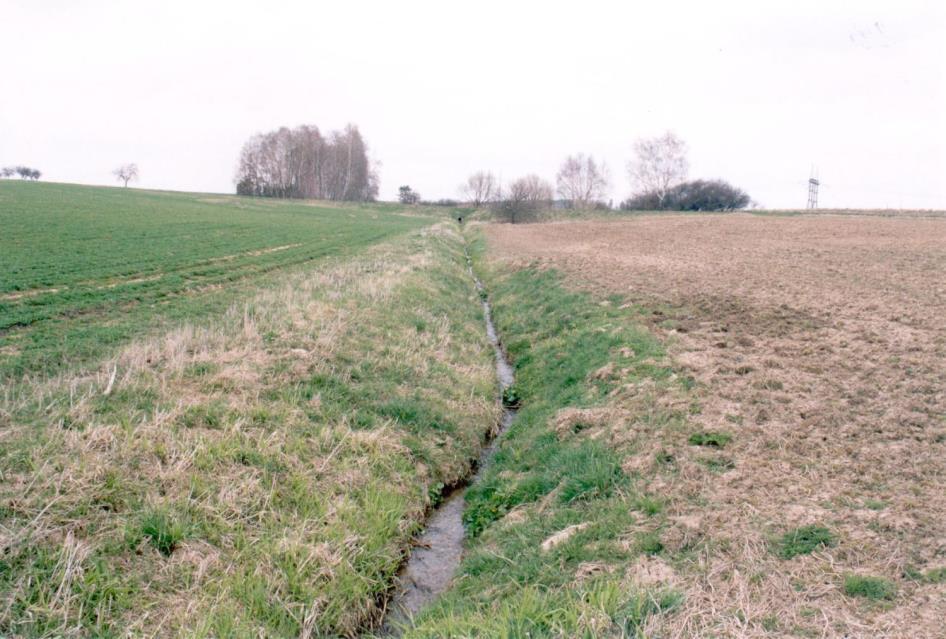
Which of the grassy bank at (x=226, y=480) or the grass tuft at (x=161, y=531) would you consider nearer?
the grassy bank at (x=226, y=480)

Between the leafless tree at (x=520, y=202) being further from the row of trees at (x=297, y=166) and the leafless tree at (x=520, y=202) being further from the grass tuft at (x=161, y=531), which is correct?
the grass tuft at (x=161, y=531)

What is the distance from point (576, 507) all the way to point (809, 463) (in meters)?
2.52

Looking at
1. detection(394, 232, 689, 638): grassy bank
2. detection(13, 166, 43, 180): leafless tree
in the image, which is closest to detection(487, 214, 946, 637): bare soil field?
detection(394, 232, 689, 638): grassy bank

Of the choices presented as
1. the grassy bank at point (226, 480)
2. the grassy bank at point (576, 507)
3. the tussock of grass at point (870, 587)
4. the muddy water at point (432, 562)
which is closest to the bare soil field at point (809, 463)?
the tussock of grass at point (870, 587)

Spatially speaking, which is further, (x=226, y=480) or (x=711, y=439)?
(x=711, y=439)

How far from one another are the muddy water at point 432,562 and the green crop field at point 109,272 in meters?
7.28

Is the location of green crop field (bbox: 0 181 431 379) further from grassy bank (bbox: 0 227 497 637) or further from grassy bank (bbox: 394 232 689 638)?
grassy bank (bbox: 394 232 689 638)

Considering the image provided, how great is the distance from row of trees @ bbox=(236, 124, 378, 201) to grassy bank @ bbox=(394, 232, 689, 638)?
349ft

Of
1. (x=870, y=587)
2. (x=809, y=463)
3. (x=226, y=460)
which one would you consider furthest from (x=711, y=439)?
(x=226, y=460)

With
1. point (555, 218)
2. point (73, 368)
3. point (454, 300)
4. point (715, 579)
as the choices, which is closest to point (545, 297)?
point (454, 300)

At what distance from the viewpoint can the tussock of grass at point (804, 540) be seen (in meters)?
4.48

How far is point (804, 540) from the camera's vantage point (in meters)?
4.62

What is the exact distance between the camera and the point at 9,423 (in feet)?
21.4

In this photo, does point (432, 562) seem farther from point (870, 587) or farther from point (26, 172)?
point (26, 172)
